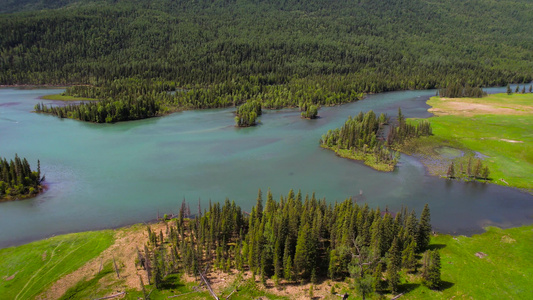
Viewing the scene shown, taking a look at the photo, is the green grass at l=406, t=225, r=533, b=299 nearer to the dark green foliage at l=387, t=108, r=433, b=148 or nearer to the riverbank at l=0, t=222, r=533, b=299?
the riverbank at l=0, t=222, r=533, b=299

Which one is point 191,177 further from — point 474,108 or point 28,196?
point 474,108

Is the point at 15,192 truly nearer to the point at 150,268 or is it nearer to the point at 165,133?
the point at 150,268

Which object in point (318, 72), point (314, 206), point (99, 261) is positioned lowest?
point (99, 261)

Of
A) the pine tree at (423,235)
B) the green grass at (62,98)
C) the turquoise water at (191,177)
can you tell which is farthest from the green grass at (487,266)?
the green grass at (62,98)

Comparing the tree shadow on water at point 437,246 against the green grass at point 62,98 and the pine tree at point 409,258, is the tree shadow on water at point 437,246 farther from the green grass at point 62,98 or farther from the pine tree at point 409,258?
the green grass at point 62,98

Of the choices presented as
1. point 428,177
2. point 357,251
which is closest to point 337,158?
point 428,177

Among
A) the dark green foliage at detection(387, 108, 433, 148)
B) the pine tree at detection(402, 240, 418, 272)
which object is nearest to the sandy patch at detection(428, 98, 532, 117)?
the dark green foliage at detection(387, 108, 433, 148)

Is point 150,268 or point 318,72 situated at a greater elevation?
point 318,72
